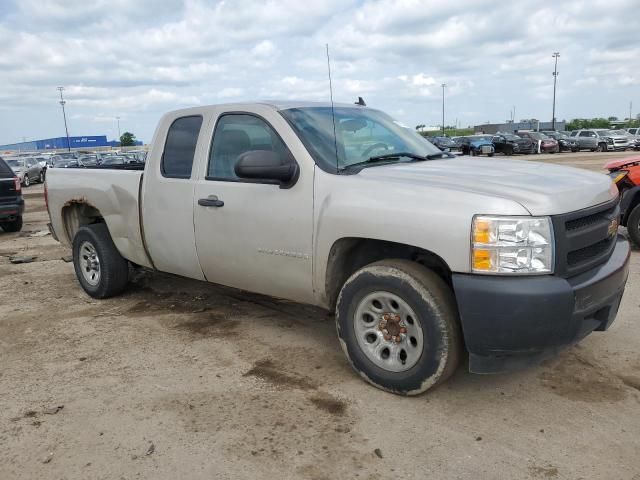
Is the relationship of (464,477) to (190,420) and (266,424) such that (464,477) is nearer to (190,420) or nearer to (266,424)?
(266,424)

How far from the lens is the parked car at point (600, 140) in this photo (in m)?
38.0

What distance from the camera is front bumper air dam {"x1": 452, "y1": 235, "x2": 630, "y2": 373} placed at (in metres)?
2.97

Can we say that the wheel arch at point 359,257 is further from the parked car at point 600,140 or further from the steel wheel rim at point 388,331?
the parked car at point 600,140

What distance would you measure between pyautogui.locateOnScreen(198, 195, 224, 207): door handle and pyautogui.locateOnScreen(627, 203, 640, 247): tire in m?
5.70

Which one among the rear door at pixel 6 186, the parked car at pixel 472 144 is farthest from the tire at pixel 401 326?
the parked car at pixel 472 144

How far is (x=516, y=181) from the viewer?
3.41 metres

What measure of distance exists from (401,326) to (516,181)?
1101 mm

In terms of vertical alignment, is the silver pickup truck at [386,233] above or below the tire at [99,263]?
above

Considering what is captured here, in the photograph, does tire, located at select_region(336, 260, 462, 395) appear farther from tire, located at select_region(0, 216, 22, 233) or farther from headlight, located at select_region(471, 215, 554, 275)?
tire, located at select_region(0, 216, 22, 233)

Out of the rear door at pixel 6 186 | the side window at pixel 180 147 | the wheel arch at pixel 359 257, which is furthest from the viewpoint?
the rear door at pixel 6 186

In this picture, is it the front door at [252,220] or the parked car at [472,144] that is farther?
the parked car at [472,144]

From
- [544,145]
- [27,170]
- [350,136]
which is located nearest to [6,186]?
[350,136]

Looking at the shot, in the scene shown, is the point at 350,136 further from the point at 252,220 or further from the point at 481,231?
the point at 481,231

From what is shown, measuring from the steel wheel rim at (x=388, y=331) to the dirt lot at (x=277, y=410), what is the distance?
0.24 meters
